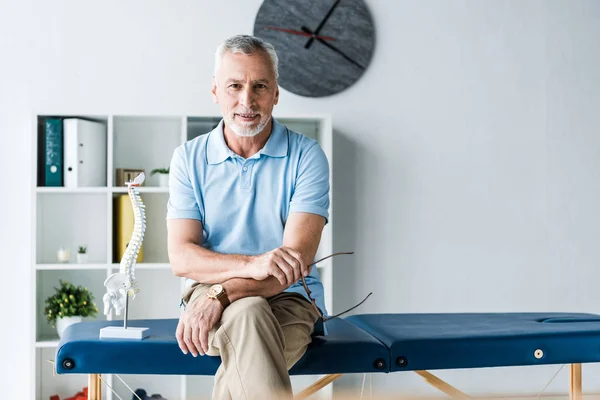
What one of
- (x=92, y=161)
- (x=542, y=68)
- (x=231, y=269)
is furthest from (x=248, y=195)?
(x=542, y=68)

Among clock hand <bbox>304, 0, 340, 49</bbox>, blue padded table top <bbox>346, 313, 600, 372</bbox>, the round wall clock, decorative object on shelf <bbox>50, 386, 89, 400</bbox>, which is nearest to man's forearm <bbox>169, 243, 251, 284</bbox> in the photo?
blue padded table top <bbox>346, 313, 600, 372</bbox>

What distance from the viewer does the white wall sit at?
3213 mm

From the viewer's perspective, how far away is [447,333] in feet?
6.84

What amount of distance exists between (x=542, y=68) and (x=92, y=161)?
212 centimetres

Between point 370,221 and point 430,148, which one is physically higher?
point 430,148

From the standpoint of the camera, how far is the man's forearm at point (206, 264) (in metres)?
1.92

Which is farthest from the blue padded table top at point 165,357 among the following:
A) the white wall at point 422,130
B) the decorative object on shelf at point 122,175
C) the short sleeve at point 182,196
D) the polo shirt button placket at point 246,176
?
the white wall at point 422,130

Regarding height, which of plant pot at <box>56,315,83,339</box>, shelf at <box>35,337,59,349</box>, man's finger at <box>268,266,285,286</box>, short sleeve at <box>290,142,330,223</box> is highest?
short sleeve at <box>290,142,330,223</box>

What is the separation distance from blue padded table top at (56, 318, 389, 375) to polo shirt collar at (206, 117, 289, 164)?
1.71 ft

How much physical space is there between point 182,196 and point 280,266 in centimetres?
42

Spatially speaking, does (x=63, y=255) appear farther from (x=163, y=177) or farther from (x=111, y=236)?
(x=163, y=177)

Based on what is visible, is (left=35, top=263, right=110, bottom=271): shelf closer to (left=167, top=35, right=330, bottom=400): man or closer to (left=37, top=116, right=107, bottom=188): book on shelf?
(left=37, top=116, right=107, bottom=188): book on shelf

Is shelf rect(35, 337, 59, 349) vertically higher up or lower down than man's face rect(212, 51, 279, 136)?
lower down

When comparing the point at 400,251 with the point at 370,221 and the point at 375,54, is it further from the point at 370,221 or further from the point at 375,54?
the point at 375,54
